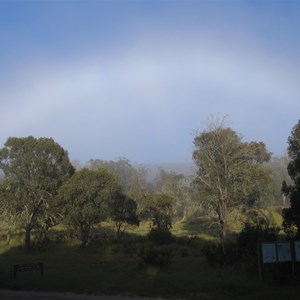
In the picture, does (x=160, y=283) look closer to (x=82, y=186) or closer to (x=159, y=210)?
(x=82, y=186)

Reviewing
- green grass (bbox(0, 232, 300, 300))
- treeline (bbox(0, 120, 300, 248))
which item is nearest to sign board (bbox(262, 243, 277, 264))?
green grass (bbox(0, 232, 300, 300))

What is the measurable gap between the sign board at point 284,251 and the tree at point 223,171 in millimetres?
24937

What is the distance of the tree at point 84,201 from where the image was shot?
119 feet

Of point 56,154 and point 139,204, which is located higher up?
point 56,154

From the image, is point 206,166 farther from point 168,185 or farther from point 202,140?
point 168,185

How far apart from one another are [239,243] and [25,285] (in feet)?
32.3

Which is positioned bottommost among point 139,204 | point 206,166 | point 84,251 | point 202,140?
point 84,251

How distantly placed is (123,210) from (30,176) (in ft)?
32.3

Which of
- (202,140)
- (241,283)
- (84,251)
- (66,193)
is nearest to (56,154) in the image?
(66,193)

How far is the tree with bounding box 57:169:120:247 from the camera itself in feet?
119

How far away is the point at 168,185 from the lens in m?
103

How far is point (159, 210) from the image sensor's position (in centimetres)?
4800

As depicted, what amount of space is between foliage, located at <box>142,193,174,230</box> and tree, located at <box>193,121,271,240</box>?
4.57 m

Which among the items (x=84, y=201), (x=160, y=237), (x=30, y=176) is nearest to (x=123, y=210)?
(x=160, y=237)
